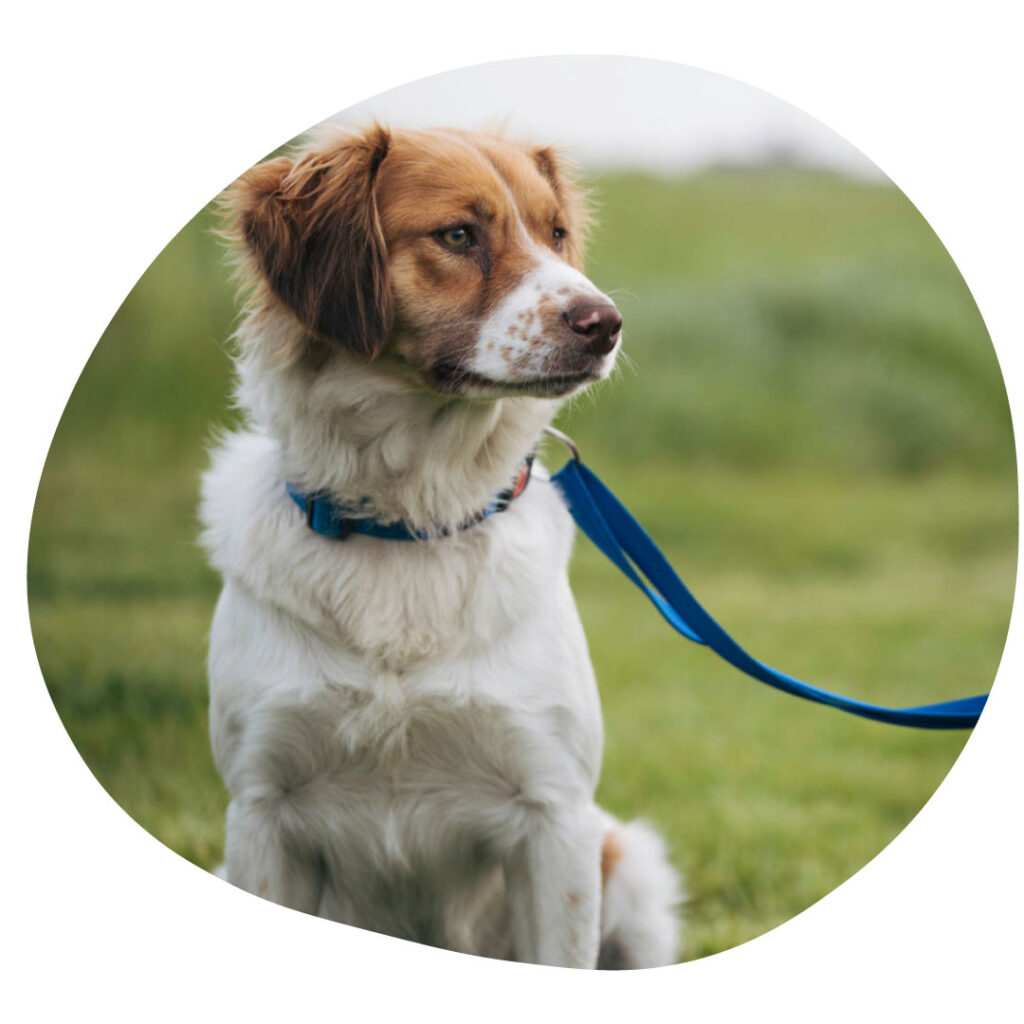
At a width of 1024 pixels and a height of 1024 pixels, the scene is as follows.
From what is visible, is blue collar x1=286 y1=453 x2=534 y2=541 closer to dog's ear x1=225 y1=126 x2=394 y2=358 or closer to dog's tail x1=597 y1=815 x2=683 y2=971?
dog's ear x1=225 y1=126 x2=394 y2=358

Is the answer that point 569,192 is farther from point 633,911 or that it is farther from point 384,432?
point 633,911

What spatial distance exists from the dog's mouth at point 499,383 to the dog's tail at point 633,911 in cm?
112

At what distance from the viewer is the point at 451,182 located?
8.18 feet

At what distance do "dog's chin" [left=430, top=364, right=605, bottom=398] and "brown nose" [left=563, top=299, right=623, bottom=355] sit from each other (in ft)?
0.24

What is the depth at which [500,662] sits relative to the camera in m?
2.64

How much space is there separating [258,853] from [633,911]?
2.93 ft

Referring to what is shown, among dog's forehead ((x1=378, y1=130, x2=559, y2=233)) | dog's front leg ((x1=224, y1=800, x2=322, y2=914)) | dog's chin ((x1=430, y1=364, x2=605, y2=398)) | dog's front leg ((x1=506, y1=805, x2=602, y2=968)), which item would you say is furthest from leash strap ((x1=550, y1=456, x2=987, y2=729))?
Result: dog's front leg ((x1=224, y1=800, x2=322, y2=914))

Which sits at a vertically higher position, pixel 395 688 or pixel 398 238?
pixel 398 238

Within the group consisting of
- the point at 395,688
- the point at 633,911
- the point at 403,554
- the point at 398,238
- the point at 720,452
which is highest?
the point at 398,238

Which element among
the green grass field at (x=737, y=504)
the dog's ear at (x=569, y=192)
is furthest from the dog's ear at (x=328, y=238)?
the dog's ear at (x=569, y=192)

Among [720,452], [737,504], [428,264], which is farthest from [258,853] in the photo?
[737,504]

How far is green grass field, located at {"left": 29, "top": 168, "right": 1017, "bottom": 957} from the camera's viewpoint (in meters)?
2.92

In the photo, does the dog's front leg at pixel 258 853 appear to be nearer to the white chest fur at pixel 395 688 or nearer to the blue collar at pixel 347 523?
the white chest fur at pixel 395 688

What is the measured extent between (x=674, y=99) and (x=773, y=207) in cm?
63
